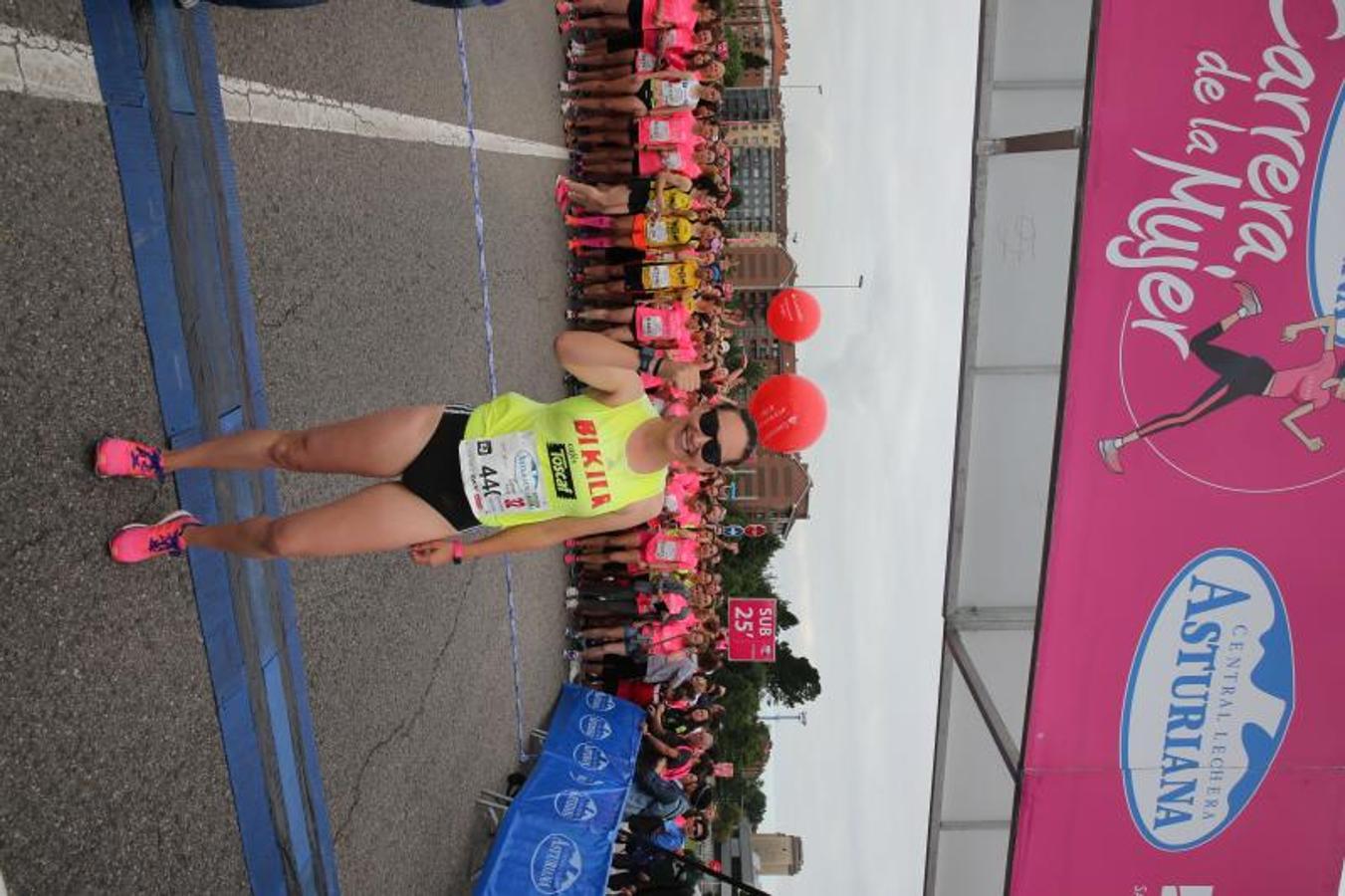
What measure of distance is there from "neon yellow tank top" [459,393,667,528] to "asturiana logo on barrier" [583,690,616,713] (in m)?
6.00

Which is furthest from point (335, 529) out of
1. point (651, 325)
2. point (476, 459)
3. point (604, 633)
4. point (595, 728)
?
point (604, 633)

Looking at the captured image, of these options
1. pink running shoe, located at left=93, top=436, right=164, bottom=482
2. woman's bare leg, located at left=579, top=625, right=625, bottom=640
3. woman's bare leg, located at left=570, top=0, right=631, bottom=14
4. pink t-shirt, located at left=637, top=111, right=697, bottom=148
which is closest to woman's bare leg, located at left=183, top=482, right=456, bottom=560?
pink running shoe, located at left=93, top=436, right=164, bottom=482

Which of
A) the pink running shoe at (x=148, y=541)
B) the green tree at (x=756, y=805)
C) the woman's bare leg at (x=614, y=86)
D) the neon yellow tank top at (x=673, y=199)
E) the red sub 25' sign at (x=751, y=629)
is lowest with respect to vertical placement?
the green tree at (x=756, y=805)

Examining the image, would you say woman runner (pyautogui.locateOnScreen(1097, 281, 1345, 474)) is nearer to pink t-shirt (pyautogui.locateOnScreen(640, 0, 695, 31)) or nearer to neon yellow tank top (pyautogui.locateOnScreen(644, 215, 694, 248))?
neon yellow tank top (pyautogui.locateOnScreen(644, 215, 694, 248))

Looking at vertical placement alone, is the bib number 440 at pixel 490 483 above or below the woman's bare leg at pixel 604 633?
above

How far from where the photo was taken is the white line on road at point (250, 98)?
3547mm

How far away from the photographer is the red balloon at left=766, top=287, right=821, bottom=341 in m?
14.3

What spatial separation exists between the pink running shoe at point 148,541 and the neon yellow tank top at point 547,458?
4.24 feet

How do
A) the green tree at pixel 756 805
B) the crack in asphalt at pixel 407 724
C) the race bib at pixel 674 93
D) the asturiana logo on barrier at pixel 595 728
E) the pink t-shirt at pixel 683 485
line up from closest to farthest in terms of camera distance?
the crack in asphalt at pixel 407 724 → the asturiana logo on barrier at pixel 595 728 → the pink t-shirt at pixel 683 485 → the race bib at pixel 674 93 → the green tree at pixel 756 805

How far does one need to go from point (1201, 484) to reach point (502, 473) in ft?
10.6

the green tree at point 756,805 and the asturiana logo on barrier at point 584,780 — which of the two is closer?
the asturiana logo on barrier at point 584,780

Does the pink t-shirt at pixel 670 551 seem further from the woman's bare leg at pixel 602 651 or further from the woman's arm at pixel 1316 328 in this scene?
the woman's arm at pixel 1316 328

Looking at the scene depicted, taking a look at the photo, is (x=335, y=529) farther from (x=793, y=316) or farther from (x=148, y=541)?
(x=793, y=316)

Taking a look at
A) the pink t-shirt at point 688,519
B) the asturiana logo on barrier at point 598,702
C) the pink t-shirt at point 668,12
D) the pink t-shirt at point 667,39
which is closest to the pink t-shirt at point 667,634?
the pink t-shirt at point 688,519
